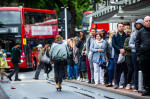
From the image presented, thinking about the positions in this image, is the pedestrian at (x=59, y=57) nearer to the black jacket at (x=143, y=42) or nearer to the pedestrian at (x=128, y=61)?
the pedestrian at (x=128, y=61)

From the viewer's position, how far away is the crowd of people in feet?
31.4

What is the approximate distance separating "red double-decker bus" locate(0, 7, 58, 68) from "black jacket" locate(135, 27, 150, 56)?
53.1ft

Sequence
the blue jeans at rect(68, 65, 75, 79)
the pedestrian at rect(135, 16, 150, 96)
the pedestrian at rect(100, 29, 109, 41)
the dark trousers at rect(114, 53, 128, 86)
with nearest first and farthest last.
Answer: the pedestrian at rect(135, 16, 150, 96), the dark trousers at rect(114, 53, 128, 86), the pedestrian at rect(100, 29, 109, 41), the blue jeans at rect(68, 65, 75, 79)

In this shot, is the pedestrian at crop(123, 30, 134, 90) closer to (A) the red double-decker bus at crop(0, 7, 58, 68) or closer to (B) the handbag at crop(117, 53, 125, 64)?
(B) the handbag at crop(117, 53, 125, 64)

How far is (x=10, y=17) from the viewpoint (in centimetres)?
2525

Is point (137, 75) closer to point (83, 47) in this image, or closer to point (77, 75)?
point (83, 47)

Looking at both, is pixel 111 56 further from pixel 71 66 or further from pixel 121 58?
pixel 71 66

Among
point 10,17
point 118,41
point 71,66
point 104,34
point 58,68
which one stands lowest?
point 71,66

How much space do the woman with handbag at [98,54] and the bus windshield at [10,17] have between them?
12.4 m

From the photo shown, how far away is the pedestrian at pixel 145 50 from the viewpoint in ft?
30.7

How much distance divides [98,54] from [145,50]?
13.3 feet

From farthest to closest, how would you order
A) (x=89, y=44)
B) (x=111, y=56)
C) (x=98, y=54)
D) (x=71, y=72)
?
(x=71, y=72)
(x=89, y=44)
(x=98, y=54)
(x=111, y=56)

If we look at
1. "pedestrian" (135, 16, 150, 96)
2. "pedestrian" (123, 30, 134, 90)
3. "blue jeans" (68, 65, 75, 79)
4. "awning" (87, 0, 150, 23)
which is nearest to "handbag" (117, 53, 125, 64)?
"pedestrian" (123, 30, 134, 90)

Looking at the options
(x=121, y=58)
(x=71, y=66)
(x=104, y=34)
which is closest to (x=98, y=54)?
(x=104, y=34)
